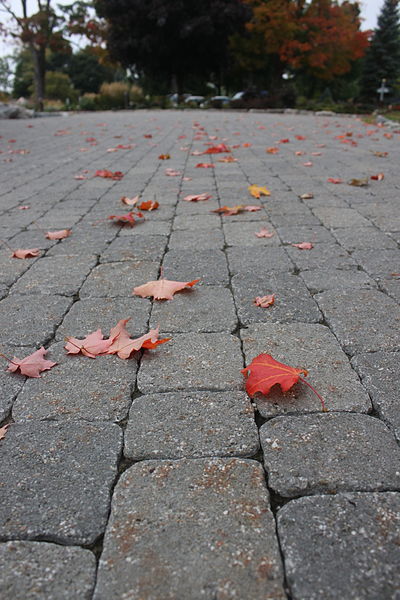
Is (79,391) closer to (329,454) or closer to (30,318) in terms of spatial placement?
(30,318)

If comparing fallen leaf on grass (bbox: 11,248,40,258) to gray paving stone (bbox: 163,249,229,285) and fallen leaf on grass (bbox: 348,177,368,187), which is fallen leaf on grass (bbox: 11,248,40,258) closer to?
gray paving stone (bbox: 163,249,229,285)

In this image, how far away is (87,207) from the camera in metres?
3.58

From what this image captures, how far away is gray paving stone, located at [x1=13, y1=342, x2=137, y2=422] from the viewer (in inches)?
51.4

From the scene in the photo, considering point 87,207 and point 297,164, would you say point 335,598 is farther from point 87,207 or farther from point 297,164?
point 297,164

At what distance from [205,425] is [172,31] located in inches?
1236

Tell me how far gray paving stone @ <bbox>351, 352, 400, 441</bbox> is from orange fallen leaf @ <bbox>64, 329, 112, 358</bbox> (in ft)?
2.89

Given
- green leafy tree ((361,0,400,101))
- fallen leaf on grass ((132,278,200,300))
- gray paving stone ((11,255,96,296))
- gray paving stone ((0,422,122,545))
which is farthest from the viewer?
green leafy tree ((361,0,400,101))

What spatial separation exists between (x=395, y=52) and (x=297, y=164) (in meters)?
32.1

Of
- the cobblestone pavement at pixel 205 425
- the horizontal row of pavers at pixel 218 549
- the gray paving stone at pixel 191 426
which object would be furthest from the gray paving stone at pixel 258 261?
the horizontal row of pavers at pixel 218 549

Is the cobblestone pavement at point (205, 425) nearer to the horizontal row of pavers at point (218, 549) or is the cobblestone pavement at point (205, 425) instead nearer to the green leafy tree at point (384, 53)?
the horizontal row of pavers at point (218, 549)

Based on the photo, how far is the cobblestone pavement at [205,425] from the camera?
87 centimetres

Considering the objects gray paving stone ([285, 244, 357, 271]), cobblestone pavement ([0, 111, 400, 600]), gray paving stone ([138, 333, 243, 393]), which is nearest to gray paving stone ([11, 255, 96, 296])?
cobblestone pavement ([0, 111, 400, 600])

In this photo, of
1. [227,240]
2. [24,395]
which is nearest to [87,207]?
[227,240]

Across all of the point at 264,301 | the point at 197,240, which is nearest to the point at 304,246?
the point at 197,240
